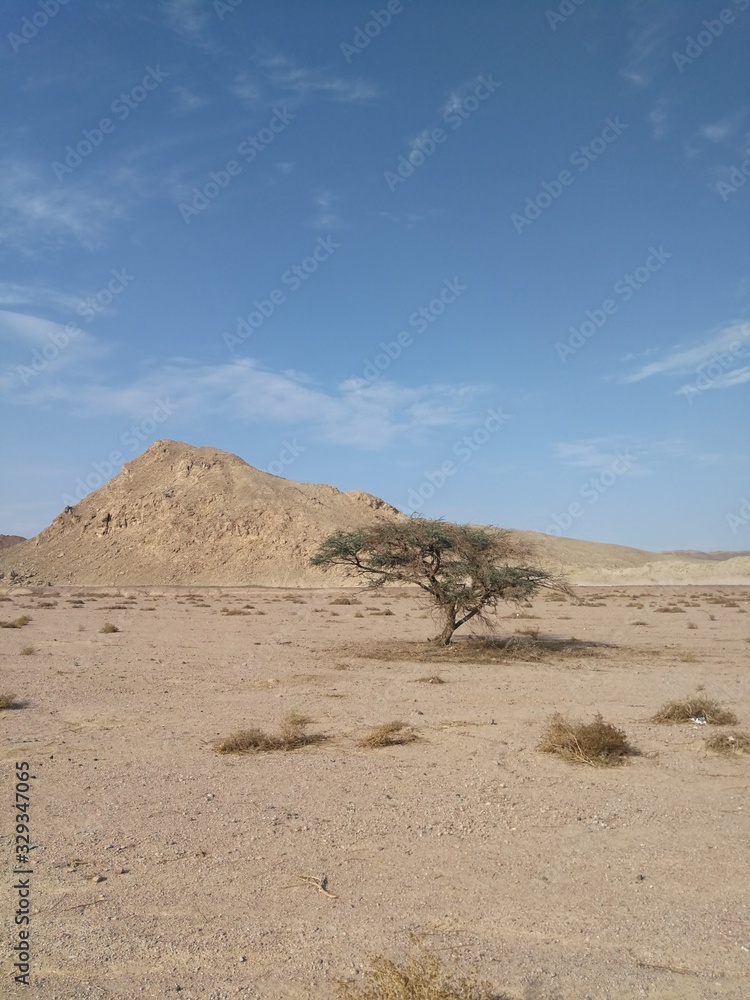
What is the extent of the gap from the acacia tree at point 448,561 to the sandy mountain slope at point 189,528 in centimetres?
6772

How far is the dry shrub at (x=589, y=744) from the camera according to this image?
9.37 m

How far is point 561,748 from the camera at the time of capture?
964 centimetres

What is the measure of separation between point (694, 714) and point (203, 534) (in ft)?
303

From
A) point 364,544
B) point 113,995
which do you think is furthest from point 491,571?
point 113,995

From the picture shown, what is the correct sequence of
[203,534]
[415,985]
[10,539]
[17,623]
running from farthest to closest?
[10,539]
[203,534]
[17,623]
[415,985]

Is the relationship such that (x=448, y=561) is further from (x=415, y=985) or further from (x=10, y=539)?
(x=10, y=539)

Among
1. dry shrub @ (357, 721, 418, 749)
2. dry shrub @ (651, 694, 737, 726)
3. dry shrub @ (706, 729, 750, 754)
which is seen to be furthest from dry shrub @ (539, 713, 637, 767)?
→ dry shrub @ (651, 694, 737, 726)

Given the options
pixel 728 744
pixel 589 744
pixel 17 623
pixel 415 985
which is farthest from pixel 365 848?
pixel 17 623

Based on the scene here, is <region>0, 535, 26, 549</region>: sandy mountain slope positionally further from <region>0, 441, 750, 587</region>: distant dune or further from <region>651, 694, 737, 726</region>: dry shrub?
<region>651, 694, 737, 726</region>: dry shrub

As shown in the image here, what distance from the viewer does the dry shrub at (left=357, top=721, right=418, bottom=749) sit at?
10125 millimetres

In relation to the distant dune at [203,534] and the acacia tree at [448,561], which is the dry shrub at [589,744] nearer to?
the acacia tree at [448,561]

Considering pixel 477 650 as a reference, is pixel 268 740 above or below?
below

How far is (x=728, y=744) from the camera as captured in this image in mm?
10078

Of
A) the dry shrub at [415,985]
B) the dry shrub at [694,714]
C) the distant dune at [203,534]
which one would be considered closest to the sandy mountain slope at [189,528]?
the distant dune at [203,534]
